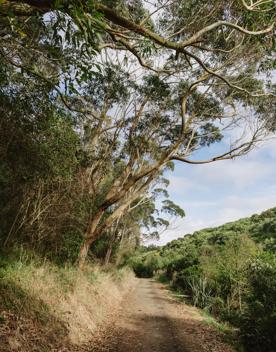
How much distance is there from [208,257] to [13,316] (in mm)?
15248

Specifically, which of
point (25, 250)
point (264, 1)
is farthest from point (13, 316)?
point (264, 1)

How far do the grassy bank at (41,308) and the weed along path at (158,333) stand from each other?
59 cm

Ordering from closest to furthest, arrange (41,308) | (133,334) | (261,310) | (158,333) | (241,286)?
(41,308) < (261,310) < (133,334) < (158,333) < (241,286)

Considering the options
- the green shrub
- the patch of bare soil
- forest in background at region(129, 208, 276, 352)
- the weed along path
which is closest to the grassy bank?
the patch of bare soil

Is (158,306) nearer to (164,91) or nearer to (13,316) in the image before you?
(164,91)

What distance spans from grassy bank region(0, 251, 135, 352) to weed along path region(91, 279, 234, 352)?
59 centimetres

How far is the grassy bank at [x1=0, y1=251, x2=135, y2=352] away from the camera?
5824 millimetres

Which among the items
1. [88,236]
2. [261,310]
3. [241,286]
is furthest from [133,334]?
[241,286]

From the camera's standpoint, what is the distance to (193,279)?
763 inches

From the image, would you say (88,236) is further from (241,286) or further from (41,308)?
(241,286)

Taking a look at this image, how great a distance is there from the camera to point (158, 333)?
9992 millimetres

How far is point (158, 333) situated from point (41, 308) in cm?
444

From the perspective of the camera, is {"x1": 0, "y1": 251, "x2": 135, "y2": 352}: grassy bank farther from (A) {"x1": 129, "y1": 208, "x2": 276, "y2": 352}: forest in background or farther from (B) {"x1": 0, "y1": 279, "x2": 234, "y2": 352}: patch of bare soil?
(A) {"x1": 129, "y1": 208, "x2": 276, "y2": 352}: forest in background

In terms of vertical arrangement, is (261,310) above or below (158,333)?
above
